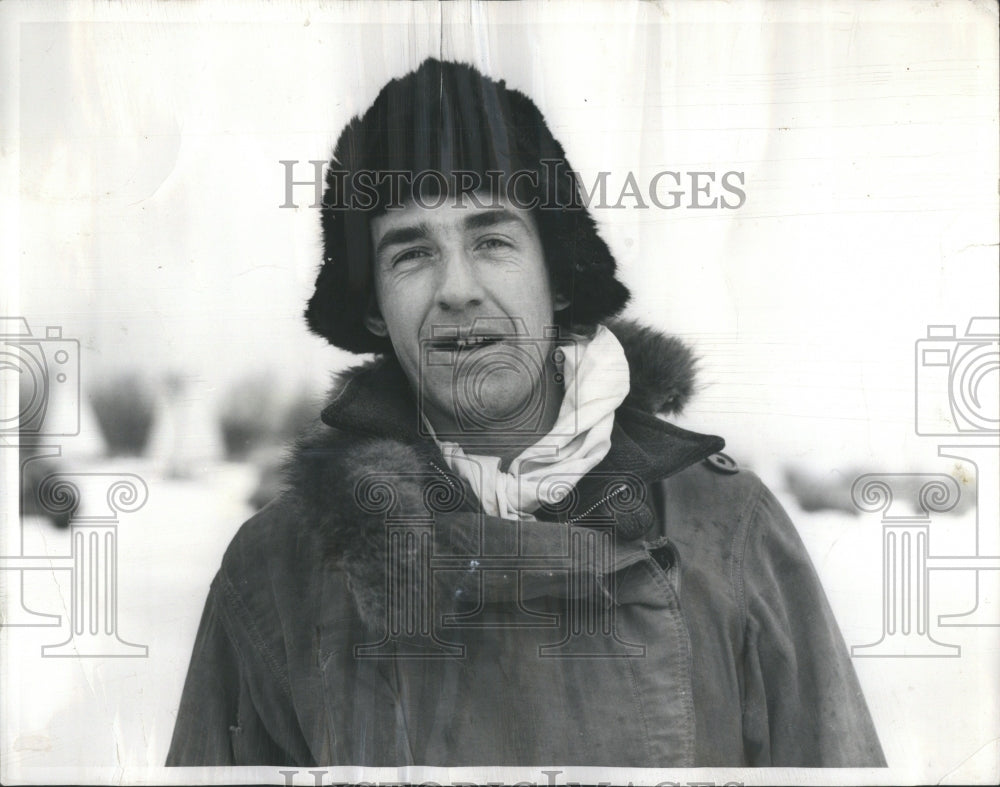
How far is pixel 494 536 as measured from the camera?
1758 millimetres

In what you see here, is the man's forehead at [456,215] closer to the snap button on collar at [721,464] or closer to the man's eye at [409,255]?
the man's eye at [409,255]

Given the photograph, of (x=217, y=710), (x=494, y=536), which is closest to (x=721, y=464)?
(x=494, y=536)

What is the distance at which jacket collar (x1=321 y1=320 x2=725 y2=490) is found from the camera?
5.88 feet

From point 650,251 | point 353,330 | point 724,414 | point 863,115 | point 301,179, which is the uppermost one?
point 863,115

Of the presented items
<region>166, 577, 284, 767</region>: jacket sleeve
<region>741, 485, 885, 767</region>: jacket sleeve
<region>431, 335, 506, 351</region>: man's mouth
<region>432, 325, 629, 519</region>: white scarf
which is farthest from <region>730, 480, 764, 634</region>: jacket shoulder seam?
<region>166, 577, 284, 767</region>: jacket sleeve

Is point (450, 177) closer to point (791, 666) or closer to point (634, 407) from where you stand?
point (634, 407)

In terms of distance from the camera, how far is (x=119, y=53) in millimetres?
1849

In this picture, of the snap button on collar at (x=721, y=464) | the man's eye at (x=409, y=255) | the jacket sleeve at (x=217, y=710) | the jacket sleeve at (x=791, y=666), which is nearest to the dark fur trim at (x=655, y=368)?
the snap button on collar at (x=721, y=464)

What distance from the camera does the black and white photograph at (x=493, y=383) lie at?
1.77m

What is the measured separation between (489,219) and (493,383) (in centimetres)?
28

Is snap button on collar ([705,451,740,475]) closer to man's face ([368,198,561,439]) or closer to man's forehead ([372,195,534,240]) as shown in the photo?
man's face ([368,198,561,439])

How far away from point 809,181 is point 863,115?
6.0 inches

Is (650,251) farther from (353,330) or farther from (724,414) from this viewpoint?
(353,330)

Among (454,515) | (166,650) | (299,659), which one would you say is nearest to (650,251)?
(454,515)
